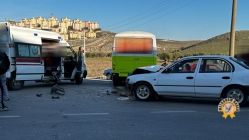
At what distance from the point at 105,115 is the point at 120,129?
1.41 metres

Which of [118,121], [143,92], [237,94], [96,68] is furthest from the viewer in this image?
[96,68]

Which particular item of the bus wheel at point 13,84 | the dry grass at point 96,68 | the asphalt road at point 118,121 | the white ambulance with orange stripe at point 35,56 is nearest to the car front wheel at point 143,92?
the asphalt road at point 118,121

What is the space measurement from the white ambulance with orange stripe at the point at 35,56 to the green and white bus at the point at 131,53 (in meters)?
2.33

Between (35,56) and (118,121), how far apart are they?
7808 mm

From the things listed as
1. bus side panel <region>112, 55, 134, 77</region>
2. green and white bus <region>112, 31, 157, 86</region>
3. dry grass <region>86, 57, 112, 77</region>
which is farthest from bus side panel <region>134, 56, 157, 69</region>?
dry grass <region>86, 57, 112, 77</region>

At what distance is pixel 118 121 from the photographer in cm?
633

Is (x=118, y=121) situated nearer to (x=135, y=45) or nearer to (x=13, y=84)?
(x=13, y=84)

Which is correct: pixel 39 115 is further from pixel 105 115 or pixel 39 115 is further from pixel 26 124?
pixel 105 115

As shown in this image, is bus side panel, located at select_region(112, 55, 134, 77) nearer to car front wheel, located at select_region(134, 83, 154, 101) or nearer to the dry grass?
car front wheel, located at select_region(134, 83, 154, 101)

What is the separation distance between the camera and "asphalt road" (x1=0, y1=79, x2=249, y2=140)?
5.20 m

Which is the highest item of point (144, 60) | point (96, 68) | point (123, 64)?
point (144, 60)

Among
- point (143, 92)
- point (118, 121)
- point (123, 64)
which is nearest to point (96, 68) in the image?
point (123, 64)

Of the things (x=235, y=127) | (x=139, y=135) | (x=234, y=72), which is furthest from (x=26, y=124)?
(x=234, y=72)

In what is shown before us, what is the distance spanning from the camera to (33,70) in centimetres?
1256
